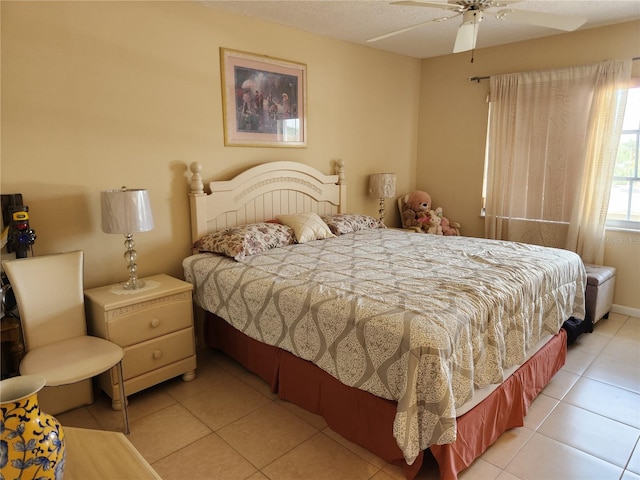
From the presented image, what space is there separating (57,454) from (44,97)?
223 cm

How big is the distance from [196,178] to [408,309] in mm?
1954

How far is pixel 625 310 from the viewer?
380cm

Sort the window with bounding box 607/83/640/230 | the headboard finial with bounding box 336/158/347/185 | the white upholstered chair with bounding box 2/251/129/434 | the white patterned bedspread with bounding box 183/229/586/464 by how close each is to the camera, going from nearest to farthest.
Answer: the white patterned bedspread with bounding box 183/229/586/464
the white upholstered chair with bounding box 2/251/129/434
the window with bounding box 607/83/640/230
the headboard finial with bounding box 336/158/347/185

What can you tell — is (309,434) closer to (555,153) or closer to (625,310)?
(625,310)

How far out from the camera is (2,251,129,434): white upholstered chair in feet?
6.52

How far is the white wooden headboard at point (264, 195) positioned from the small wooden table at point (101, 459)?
1.97m

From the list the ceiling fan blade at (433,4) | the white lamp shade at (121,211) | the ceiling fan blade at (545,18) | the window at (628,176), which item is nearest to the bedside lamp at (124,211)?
the white lamp shade at (121,211)

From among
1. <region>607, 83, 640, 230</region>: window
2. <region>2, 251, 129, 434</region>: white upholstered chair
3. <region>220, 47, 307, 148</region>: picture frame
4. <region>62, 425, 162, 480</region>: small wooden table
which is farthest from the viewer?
<region>607, 83, 640, 230</region>: window

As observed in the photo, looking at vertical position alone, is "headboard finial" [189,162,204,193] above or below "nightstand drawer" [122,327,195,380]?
above

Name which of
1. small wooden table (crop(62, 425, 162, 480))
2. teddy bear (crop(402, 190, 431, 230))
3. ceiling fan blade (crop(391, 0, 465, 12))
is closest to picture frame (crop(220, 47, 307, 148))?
ceiling fan blade (crop(391, 0, 465, 12))

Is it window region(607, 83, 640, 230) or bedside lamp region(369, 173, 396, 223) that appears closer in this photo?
window region(607, 83, 640, 230)

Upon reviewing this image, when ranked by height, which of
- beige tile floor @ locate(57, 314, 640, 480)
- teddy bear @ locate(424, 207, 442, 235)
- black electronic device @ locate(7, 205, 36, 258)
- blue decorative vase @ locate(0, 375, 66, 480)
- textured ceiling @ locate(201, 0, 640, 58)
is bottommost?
beige tile floor @ locate(57, 314, 640, 480)

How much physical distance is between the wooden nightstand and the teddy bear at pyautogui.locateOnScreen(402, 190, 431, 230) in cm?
284

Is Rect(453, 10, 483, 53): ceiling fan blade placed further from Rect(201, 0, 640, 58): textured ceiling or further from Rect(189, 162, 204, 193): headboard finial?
Rect(189, 162, 204, 193): headboard finial
